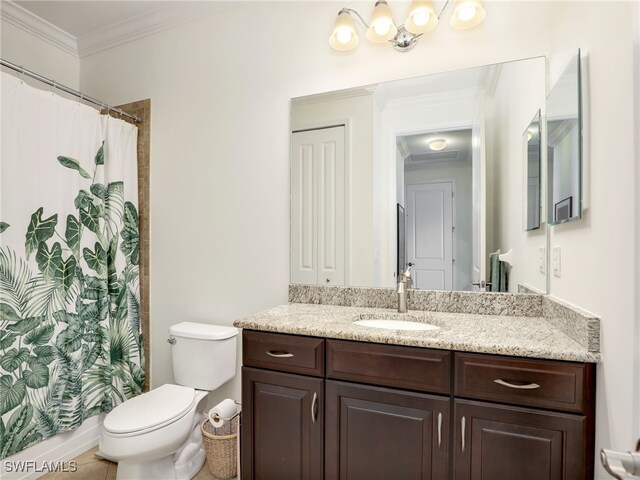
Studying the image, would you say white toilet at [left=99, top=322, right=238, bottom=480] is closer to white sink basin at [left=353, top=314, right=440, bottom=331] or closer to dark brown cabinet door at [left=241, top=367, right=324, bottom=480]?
dark brown cabinet door at [left=241, top=367, right=324, bottom=480]

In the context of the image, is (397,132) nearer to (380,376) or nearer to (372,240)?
(372,240)

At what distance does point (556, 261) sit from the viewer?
143cm

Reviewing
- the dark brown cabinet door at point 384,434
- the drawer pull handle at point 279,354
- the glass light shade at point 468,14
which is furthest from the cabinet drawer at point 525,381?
the glass light shade at point 468,14

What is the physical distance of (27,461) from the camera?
1.79 metres

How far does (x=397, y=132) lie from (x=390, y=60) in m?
0.37

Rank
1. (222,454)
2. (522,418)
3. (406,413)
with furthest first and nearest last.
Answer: (222,454) → (406,413) → (522,418)

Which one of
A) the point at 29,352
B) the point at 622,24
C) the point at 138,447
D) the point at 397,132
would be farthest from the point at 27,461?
the point at 622,24

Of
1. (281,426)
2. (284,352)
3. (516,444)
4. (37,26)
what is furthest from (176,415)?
(37,26)

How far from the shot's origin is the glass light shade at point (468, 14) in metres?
1.56

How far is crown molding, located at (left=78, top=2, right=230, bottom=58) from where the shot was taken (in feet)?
7.13

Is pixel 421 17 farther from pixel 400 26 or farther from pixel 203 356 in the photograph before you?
pixel 203 356

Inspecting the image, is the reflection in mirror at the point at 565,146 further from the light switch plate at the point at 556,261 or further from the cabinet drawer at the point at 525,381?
the cabinet drawer at the point at 525,381

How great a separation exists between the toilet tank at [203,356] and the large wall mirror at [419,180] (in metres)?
0.55

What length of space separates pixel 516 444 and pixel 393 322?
2.14 feet
